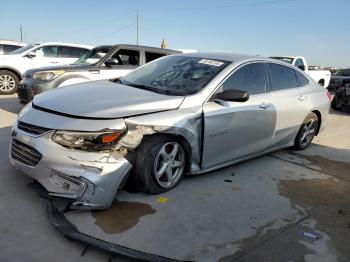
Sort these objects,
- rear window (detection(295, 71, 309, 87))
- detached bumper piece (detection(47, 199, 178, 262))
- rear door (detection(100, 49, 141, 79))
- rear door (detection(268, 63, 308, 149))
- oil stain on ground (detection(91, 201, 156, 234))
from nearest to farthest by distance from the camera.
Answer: detached bumper piece (detection(47, 199, 178, 262)) → oil stain on ground (detection(91, 201, 156, 234)) → rear door (detection(268, 63, 308, 149)) → rear window (detection(295, 71, 309, 87)) → rear door (detection(100, 49, 141, 79))

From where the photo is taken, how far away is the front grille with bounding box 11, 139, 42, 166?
332 cm

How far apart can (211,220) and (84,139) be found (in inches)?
55.3

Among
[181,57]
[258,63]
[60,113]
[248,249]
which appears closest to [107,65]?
[181,57]

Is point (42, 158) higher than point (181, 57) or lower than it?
lower

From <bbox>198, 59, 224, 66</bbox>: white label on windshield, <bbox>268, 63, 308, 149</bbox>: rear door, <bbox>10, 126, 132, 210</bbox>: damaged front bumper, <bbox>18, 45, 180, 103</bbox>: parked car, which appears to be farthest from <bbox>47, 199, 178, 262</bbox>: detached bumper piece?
<bbox>18, 45, 180, 103</bbox>: parked car

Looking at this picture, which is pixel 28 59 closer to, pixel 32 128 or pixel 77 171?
pixel 32 128

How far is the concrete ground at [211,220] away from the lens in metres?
2.91

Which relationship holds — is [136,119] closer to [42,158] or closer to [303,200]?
[42,158]

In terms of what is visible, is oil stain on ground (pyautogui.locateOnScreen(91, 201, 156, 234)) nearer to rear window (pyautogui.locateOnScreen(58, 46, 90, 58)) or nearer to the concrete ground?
the concrete ground

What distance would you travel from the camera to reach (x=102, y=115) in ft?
11.0

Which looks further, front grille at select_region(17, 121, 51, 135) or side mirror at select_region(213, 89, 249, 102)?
side mirror at select_region(213, 89, 249, 102)

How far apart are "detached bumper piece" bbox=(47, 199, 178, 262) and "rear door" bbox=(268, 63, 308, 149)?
299 centimetres

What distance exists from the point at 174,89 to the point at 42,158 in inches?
65.3

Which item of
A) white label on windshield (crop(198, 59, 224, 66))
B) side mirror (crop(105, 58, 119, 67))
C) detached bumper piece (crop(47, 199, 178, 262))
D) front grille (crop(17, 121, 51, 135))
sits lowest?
detached bumper piece (crop(47, 199, 178, 262))
